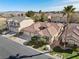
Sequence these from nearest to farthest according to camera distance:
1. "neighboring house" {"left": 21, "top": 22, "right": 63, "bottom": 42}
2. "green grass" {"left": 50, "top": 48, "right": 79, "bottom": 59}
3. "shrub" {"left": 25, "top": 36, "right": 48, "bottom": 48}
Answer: "green grass" {"left": 50, "top": 48, "right": 79, "bottom": 59} < "shrub" {"left": 25, "top": 36, "right": 48, "bottom": 48} < "neighboring house" {"left": 21, "top": 22, "right": 63, "bottom": 42}

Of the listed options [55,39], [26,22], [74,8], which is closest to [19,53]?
[55,39]

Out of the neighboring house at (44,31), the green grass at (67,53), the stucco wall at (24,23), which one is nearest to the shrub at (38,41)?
the neighboring house at (44,31)

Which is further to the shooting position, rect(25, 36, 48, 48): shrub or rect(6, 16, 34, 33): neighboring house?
rect(6, 16, 34, 33): neighboring house

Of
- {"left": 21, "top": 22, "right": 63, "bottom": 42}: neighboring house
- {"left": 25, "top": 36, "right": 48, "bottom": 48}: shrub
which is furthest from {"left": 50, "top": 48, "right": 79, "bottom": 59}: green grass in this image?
{"left": 21, "top": 22, "right": 63, "bottom": 42}: neighboring house

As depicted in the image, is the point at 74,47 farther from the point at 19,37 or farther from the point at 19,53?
the point at 19,37

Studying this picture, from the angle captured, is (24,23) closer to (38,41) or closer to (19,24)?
(19,24)

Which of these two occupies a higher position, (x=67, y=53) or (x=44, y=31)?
(x=44, y=31)

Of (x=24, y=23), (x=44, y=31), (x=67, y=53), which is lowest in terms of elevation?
(x=67, y=53)

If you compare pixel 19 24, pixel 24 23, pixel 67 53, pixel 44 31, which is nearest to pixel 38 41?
pixel 44 31

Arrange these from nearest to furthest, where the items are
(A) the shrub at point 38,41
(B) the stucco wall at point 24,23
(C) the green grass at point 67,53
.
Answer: (C) the green grass at point 67,53 < (A) the shrub at point 38,41 < (B) the stucco wall at point 24,23

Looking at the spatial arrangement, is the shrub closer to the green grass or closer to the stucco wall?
the green grass

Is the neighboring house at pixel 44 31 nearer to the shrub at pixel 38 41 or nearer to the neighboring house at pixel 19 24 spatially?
the shrub at pixel 38 41

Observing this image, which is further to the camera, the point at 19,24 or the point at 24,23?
the point at 24,23
